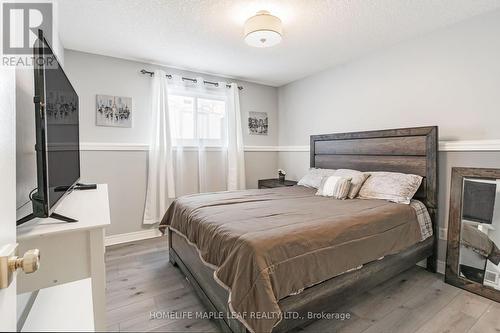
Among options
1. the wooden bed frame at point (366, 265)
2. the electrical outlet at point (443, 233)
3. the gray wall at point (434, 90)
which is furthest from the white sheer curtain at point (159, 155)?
the electrical outlet at point (443, 233)

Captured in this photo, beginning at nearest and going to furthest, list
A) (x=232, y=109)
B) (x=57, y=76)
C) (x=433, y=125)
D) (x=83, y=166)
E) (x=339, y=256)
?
(x=57, y=76) < (x=339, y=256) < (x=433, y=125) < (x=83, y=166) < (x=232, y=109)

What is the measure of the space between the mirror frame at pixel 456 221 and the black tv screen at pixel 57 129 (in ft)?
9.24

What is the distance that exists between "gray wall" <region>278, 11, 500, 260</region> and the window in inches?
58.1

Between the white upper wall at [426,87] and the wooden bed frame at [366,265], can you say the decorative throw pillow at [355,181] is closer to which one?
the wooden bed frame at [366,265]

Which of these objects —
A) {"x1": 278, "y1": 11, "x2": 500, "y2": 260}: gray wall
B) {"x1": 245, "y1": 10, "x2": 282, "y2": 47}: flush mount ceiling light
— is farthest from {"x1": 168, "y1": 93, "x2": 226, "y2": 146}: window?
{"x1": 245, "y1": 10, "x2": 282, "y2": 47}: flush mount ceiling light

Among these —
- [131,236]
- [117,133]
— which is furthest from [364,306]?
[117,133]

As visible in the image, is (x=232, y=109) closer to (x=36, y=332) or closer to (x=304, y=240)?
(x=304, y=240)

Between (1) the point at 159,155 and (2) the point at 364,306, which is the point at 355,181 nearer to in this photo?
(2) the point at 364,306

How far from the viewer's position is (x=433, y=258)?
2.29 m

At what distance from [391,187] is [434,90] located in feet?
3.38

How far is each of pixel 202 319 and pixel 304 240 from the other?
89 cm

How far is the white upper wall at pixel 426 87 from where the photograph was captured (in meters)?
2.06

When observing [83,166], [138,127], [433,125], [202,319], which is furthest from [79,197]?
[433,125]

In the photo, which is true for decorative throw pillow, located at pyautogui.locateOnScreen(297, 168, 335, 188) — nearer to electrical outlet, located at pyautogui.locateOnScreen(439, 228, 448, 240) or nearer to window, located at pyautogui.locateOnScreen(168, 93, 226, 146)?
electrical outlet, located at pyautogui.locateOnScreen(439, 228, 448, 240)
